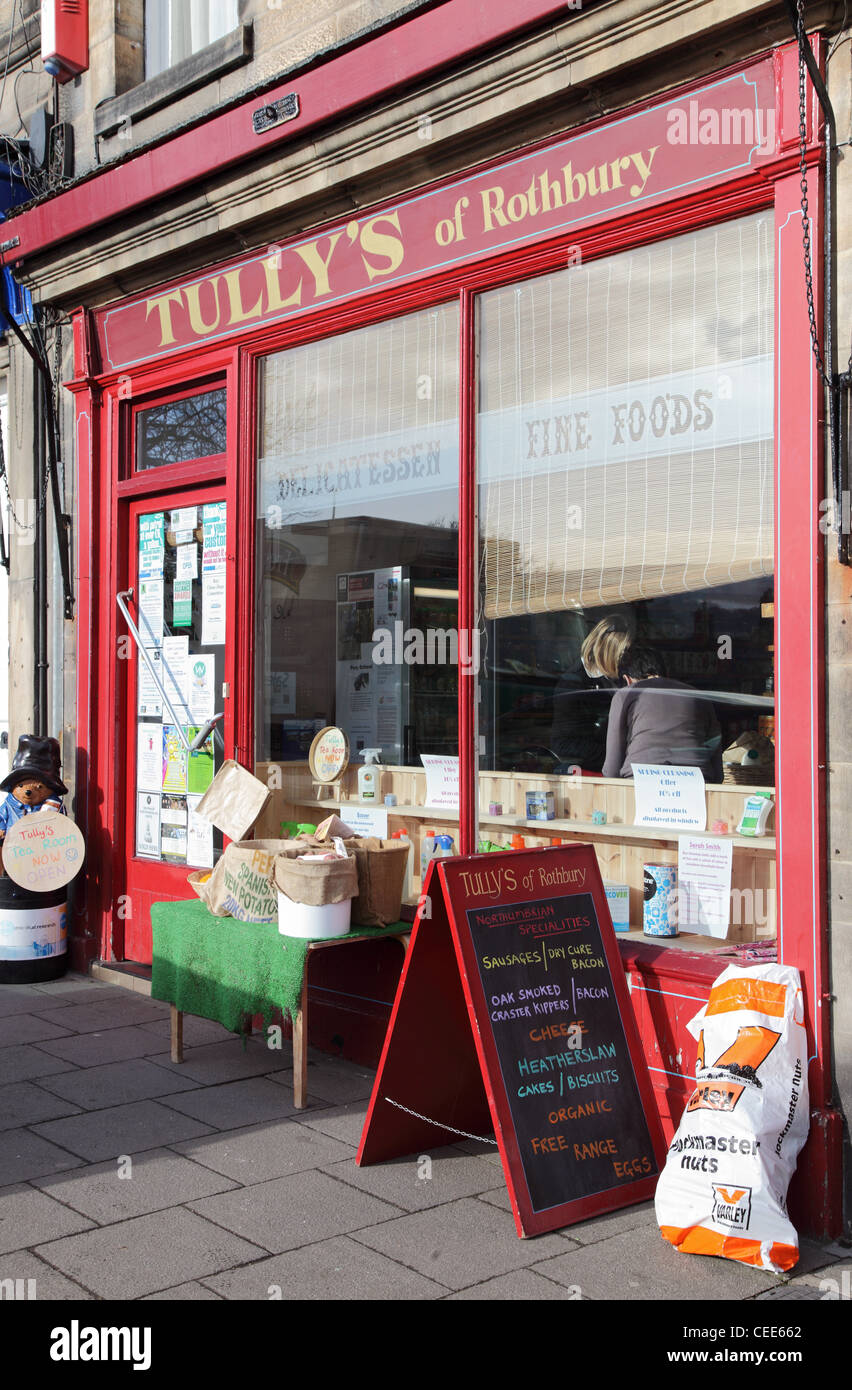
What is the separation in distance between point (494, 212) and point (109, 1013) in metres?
4.20

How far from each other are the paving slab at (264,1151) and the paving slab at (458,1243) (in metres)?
0.57

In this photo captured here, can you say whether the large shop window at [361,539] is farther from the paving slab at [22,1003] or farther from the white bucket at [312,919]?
the paving slab at [22,1003]

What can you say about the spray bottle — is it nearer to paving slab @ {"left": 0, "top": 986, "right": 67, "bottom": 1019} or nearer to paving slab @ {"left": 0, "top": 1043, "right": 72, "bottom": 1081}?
paving slab @ {"left": 0, "top": 1043, "right": 72, "bottom": 1081}

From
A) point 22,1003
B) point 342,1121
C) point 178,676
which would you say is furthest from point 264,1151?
point 178,676

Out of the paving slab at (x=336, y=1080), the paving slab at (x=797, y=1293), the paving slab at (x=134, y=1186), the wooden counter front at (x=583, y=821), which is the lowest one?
the paving slab at (x=797, y=1293)

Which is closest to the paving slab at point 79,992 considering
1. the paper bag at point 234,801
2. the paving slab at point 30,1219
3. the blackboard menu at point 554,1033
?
the paper bag at point 234,801

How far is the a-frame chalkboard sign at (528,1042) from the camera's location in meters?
3.83

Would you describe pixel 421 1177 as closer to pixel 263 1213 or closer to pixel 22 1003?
pixel 263 1213

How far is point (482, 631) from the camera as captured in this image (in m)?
5.21

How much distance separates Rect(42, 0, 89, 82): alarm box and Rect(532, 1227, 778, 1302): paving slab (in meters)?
6.68

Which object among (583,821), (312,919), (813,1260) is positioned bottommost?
(813,1260)

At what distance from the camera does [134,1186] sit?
407 centimetres
